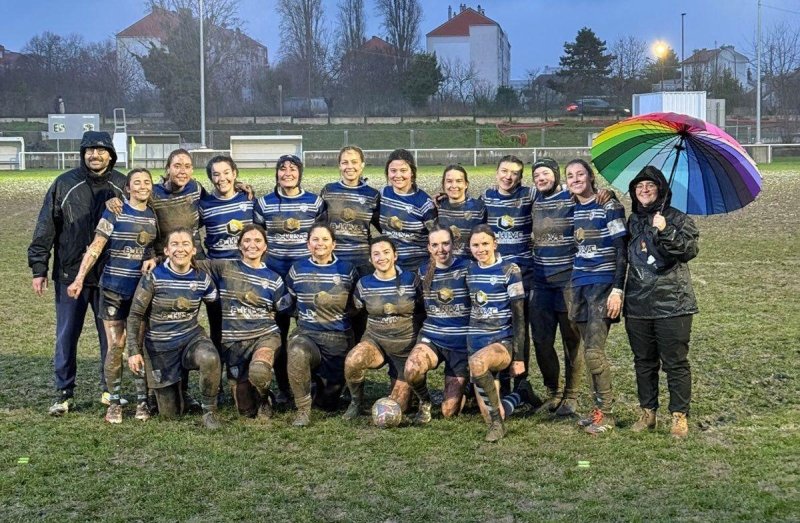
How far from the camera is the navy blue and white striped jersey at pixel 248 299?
6.63 metres

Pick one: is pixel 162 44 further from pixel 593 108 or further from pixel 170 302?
pixel 170 302

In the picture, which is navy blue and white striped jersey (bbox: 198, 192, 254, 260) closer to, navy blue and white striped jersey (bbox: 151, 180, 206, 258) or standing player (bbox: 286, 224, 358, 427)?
navy blue and white striped jersey (bbox: 151, 180, 206, 258)

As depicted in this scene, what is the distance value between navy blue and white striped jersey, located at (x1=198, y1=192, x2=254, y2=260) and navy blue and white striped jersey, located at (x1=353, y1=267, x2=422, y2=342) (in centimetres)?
95

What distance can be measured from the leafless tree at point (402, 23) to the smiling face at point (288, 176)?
66.9 m

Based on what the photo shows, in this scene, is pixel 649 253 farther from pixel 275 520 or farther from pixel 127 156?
pixel 127 156

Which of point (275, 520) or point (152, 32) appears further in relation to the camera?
point (152, 32)

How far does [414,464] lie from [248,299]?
1.74m

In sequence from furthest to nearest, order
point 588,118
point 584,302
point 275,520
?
point 588,118 → point 584,302 → point 275,520

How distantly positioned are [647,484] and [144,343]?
11.0ft

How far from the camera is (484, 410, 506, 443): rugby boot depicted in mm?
6000

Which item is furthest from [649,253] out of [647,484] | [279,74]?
[279,74]

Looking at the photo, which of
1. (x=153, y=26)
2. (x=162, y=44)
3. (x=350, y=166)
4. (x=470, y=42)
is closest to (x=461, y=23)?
(x=470, y=42)

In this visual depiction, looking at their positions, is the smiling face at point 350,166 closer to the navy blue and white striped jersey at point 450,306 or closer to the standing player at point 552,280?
the navy blue and white striped jersey at point 450,306

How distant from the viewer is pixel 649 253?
6.00m
